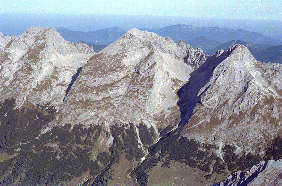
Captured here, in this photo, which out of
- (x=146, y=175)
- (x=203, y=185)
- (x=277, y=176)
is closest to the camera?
(x=277, y=176)

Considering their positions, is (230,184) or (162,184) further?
(162,184)

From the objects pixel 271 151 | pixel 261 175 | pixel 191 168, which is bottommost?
pixel 191 168

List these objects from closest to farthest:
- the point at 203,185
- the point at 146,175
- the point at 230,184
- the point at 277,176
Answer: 1. the point at 277,176
2. the point at 230,184
3. the point at 203,185
4. the point at 146,175

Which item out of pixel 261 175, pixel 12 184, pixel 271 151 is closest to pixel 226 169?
pixel 271 151

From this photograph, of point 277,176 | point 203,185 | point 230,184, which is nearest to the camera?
point 277,176

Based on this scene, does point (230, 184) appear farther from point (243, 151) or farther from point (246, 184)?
point (243, 151)

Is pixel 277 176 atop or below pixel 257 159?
atop

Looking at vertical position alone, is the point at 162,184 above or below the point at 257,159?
below

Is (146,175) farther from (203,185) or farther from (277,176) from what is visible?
(277,176)

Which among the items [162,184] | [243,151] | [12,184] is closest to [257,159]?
[243,151]
